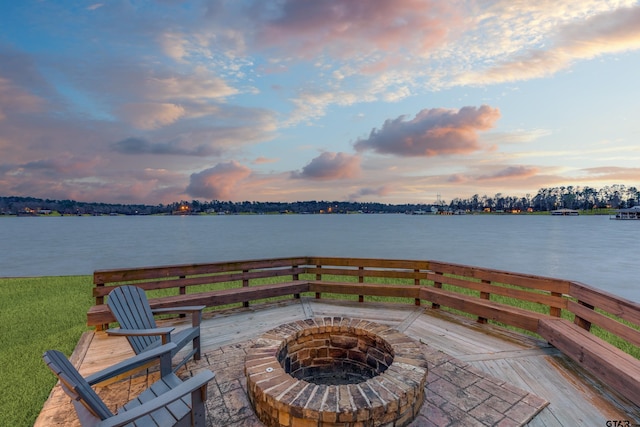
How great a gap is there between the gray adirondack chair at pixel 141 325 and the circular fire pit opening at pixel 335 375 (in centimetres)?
95

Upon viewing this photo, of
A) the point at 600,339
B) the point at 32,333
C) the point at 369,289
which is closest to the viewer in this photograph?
the point at 600,339

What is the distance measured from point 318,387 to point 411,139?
20087 millimetres

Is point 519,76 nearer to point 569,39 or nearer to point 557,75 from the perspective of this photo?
point 569,39

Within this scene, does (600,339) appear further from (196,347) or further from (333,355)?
(196,347)

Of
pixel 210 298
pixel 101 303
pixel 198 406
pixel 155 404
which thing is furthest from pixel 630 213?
pixel 101 303

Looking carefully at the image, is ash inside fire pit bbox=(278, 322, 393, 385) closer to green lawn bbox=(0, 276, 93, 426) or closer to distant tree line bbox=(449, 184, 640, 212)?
green lawn bbox=(0, 276, 93, 426)

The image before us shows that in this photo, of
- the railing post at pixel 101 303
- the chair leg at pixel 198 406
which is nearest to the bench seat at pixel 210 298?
the railing post at pixel 101 303

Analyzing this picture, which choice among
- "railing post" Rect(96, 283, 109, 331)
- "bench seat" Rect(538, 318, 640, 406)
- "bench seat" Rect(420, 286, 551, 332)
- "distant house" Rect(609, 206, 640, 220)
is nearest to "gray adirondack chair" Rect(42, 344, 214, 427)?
"railing post" Rect(96, 283, 109, 331)

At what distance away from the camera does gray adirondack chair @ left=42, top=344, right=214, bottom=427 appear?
66.2 inches

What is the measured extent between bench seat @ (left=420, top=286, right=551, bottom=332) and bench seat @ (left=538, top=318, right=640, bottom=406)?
0.20 m

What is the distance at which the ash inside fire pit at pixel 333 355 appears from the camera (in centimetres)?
355

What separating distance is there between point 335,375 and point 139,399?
2364 millimetres

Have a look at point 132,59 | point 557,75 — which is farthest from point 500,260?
point 132,59

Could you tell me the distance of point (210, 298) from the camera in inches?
211
